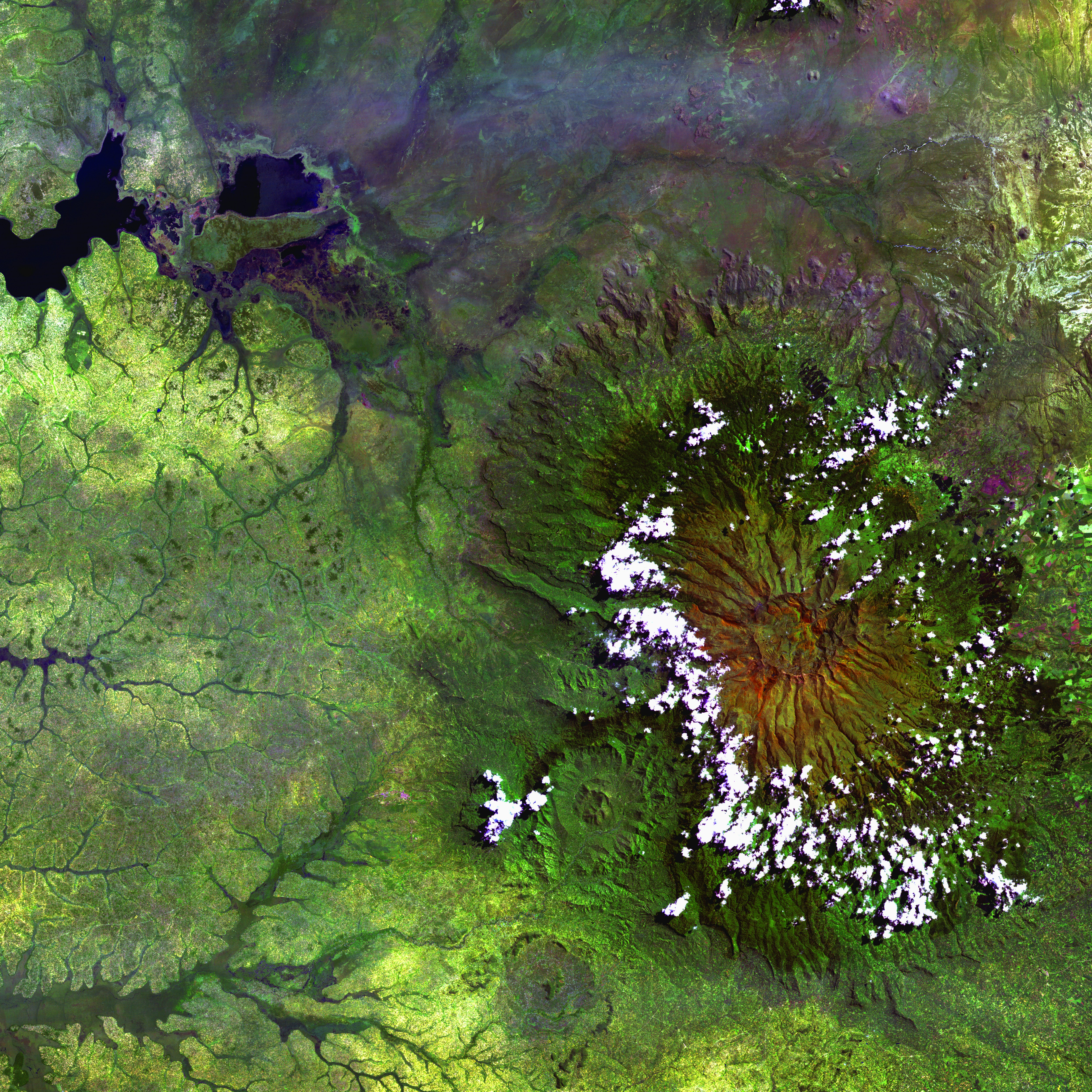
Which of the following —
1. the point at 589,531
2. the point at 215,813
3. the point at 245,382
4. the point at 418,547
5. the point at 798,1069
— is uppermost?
the point at 245,382

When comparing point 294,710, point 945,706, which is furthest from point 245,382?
point 945,706

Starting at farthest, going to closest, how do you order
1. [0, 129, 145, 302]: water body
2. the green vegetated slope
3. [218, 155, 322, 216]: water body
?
[0, 129, 145, 302]: water body < [218, 155, 322, 216]: water body < the green vegetated slope

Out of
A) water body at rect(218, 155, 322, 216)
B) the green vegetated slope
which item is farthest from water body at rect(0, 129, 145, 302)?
the green vegetated slope

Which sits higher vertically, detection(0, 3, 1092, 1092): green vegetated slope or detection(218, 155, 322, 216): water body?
detection(218, 155, 322, 216): water body

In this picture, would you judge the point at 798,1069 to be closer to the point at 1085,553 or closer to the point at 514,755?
the point at 514,755

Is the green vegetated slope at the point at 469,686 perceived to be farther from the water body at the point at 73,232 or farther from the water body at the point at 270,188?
the water body at the point at 73,232

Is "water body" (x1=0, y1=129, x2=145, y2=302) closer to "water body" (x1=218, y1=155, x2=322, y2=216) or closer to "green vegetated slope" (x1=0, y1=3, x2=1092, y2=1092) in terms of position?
"water body" (x1=218, y1=155, x2=322, y2=216)

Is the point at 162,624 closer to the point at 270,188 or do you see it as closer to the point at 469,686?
the point at 469,686
